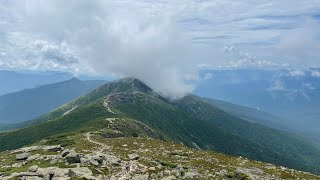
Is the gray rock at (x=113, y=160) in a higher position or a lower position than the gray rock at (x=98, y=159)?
lower

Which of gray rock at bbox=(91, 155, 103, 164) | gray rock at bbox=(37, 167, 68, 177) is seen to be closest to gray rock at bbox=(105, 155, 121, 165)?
gray rock at bbox=(91, 155, 103, 164)

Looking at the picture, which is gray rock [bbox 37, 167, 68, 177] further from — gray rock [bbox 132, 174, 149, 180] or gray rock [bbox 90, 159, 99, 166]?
gray rock [bbox 132, 174, 149, 180]

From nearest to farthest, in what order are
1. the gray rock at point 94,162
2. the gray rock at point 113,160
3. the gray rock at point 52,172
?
the gray rock at point 52,172, the gray rock at point 94,162, the gray rock at point 113,160

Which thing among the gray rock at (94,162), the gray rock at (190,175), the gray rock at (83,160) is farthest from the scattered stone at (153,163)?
the gray rock at (83,160)

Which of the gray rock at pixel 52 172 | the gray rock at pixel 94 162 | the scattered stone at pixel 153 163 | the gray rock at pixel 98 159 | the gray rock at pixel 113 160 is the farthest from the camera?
the gray rock at pixel 113 160

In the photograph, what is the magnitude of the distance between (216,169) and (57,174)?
24448mm

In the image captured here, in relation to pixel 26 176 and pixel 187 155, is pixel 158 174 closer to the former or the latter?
pixel 26 176

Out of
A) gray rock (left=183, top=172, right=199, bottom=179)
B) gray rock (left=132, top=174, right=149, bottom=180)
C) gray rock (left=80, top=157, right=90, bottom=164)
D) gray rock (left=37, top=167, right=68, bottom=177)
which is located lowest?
gray rock (left=183, top=172, right=199, bottom=179)

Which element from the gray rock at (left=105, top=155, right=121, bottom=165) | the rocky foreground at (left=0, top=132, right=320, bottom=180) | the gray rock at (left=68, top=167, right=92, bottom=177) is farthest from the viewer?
the gray rock at (left=105, top=155, right=121, bottom=165)

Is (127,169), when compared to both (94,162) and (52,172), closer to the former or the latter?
(94,162)

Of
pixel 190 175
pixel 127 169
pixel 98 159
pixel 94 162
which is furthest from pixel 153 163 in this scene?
pixel 190 175

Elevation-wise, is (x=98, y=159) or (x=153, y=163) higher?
(x=98, y=159)

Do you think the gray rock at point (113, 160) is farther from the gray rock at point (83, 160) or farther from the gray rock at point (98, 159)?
the gray rock at point (83, 160)

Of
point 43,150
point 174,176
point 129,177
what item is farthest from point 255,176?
point 43,150
